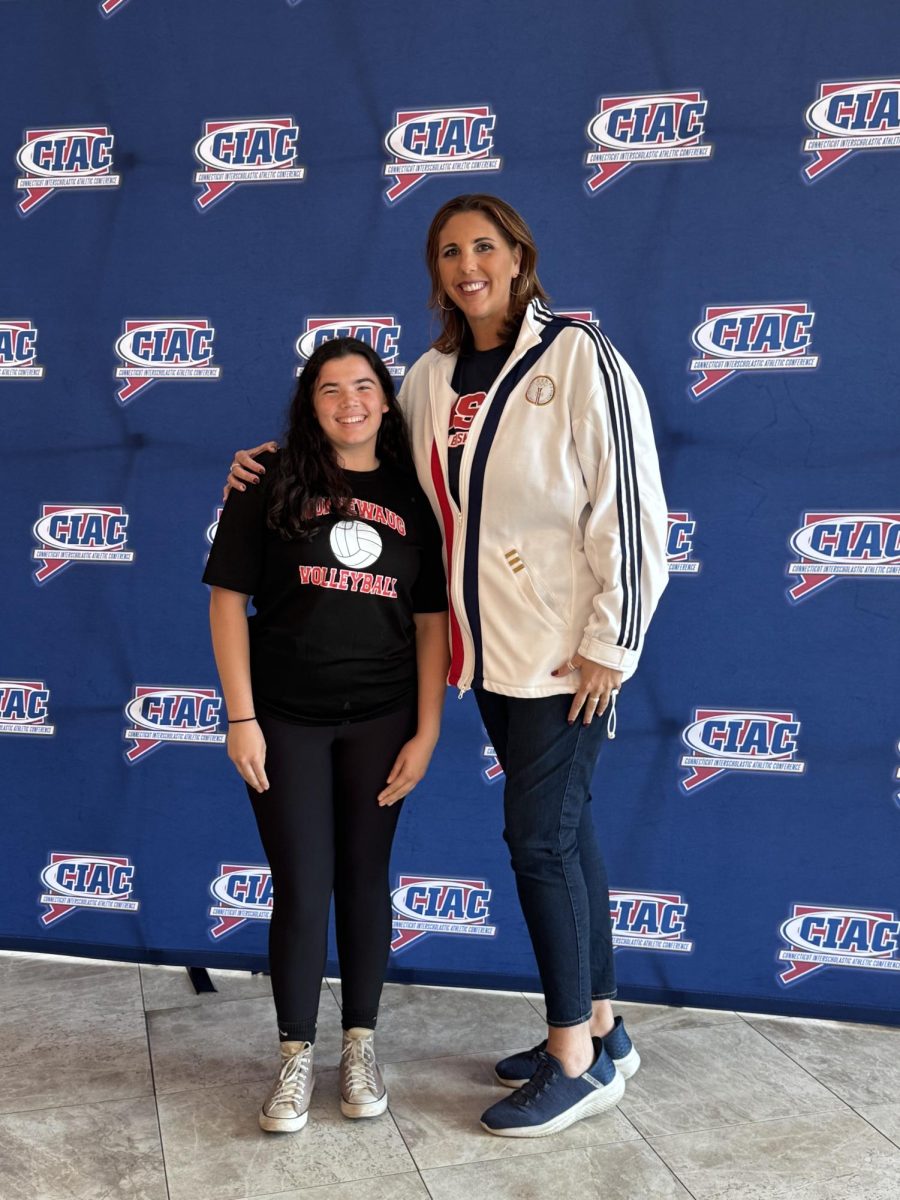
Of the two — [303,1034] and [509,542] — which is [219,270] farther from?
[303,1034]

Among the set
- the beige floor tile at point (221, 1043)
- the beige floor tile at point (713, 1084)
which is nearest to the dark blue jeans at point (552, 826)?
the beige floor tile at point (713, 1084)

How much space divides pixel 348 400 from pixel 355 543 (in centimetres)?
24

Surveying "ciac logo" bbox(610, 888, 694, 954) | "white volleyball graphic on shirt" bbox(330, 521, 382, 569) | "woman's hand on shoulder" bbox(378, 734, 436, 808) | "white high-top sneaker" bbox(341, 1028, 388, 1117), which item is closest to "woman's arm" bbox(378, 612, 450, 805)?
"woman's hand on shoulder" bbox(378, 734, 436, 808)

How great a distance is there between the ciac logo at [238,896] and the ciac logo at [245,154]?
5.07 feet

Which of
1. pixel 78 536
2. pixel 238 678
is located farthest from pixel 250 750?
pixel 78 536

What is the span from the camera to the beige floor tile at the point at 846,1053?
2033mm

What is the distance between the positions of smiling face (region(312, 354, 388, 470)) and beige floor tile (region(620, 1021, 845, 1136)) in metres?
1.32

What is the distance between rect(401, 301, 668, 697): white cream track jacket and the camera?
5.63ft

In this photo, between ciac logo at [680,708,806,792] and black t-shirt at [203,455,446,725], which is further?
ciac logo at [680,708,806,792]

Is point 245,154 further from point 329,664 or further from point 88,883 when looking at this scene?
point 88,883

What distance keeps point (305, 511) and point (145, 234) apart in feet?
3.34

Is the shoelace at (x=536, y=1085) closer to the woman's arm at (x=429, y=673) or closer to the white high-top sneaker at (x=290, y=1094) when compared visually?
the white high-top sneaker at (x=290, y=1094)

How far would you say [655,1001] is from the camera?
2.42m

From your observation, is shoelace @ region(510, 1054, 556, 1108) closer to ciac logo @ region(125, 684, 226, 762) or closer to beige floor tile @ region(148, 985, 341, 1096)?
beige floor tile @ region(148, 985, 341, 1096)
